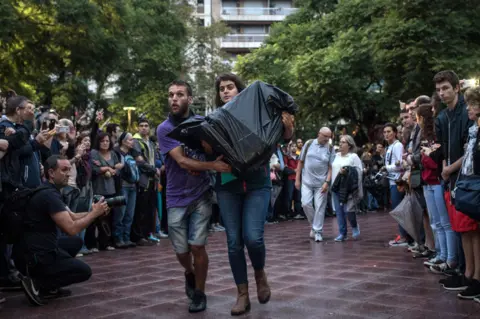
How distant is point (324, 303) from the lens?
5320 millimetres

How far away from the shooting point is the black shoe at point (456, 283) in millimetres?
5771

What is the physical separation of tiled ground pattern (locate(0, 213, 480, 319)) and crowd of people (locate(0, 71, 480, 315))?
0.73 feet

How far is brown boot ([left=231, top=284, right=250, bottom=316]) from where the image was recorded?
489 centimetres

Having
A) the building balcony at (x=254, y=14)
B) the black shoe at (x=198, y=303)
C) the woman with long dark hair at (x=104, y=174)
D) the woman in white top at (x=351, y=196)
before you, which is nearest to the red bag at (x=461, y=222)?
the black shoe at (x=198, y=303)

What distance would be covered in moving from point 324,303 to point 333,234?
643 cm

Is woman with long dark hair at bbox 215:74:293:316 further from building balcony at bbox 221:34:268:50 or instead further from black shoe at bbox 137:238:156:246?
building balcony at bbox 221:34:268:50

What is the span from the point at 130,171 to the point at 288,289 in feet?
15.8

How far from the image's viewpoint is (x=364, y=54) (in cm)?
2641

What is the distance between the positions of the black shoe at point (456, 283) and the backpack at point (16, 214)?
406 cm

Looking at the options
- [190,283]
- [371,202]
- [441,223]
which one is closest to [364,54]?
[371,202]

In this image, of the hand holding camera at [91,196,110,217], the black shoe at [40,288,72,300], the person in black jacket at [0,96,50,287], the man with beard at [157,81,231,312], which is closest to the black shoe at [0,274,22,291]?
the person in black jacket at [0,96,50,287]

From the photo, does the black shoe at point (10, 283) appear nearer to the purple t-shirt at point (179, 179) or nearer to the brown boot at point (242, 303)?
the purple t-shirt at point (179, 179)

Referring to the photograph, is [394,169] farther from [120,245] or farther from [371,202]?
[371,202]

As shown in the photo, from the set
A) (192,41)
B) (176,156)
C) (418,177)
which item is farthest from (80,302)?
(192,41)
